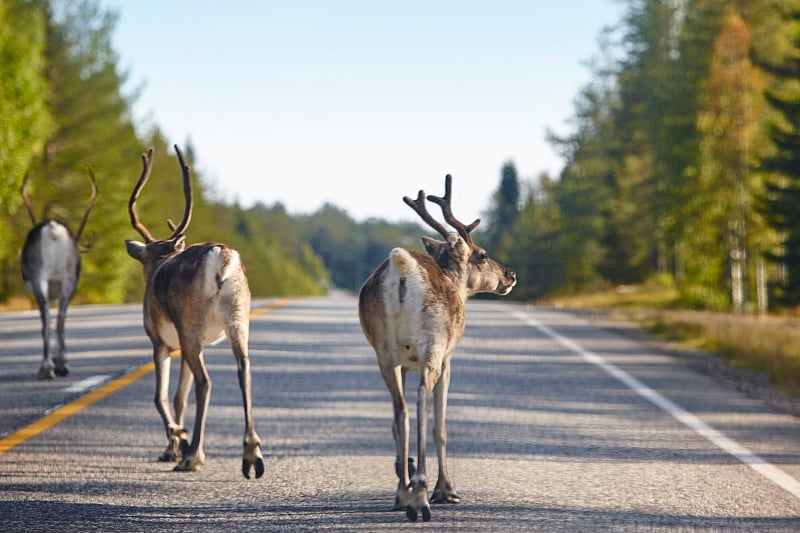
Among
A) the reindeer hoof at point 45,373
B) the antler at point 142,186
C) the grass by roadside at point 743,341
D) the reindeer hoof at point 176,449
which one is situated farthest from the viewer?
the grass by roadside at point 743,341

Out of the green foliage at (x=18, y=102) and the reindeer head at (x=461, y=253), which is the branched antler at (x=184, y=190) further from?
the green foliage at (x=18, y=102)

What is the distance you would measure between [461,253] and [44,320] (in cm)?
608

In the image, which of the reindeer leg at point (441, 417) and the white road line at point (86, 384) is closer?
the reindeer leg at point (441, 417)

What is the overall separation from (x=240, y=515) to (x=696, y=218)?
37.1m

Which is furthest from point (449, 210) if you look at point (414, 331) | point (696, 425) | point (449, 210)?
point (696, 425)

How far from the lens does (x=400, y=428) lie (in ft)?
16.5

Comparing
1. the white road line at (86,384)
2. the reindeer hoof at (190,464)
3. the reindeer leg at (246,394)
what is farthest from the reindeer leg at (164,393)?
the white road line at (86,384)

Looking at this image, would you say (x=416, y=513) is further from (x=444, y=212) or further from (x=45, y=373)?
(x=45, y=373)

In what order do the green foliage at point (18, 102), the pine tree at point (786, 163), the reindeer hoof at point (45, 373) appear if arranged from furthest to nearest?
the pine tree at point (786, 163), the green foliage at point (18, 102), the reindeer hoof at point (45, 373)

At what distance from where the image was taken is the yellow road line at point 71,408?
24.3 ft

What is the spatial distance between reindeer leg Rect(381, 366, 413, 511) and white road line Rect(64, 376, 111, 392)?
5329 millimetres

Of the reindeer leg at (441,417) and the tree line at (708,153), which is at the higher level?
the tree line at (708,153)

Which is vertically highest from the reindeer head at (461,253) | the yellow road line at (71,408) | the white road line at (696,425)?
the reindeer head at (461,253)

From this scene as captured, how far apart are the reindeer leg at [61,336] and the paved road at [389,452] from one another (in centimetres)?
34
